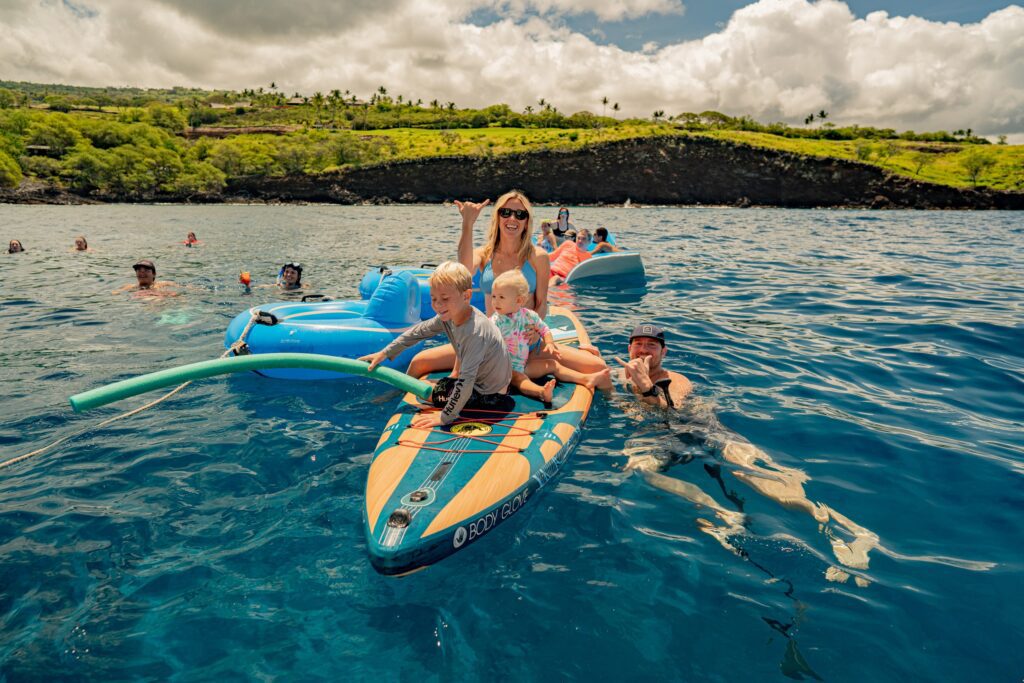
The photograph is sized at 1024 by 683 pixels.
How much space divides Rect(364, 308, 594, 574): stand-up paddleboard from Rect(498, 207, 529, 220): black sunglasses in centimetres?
191

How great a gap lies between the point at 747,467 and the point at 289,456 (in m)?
3.90

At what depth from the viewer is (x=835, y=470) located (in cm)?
441

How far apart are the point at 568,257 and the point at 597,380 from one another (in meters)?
8.26

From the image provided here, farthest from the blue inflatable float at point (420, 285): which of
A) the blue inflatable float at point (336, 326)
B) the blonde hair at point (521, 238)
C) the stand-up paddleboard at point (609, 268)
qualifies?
the stand-up paddleboard at point (609, 268)

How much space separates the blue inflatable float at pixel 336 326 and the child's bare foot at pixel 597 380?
2.46 meters

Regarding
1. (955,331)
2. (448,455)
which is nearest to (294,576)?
(448,455)

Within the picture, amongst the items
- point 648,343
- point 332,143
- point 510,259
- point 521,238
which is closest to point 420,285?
point 510,259

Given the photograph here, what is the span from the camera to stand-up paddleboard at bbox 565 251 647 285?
12578 mm

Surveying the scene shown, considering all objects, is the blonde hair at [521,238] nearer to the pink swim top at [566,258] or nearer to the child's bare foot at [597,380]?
the child's bare foot at [597,380]

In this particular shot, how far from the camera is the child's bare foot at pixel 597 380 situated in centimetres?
534

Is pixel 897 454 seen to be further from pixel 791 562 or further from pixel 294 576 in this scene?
pixel 294 576

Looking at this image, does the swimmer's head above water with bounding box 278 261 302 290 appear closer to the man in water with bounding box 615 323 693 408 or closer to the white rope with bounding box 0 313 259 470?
the white rope with bounding box 0 313 259 470

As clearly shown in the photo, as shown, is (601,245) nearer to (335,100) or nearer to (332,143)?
(332,143)

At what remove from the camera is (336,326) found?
6406 millimetres
